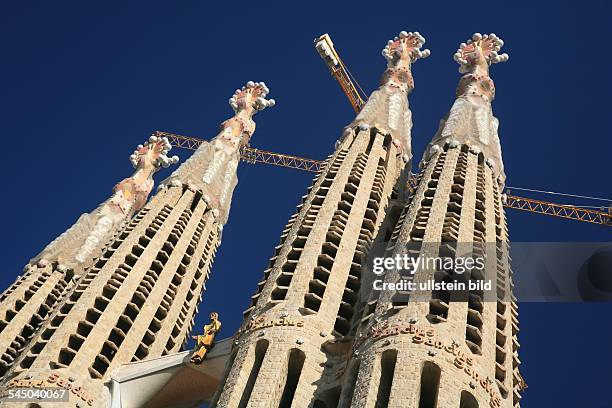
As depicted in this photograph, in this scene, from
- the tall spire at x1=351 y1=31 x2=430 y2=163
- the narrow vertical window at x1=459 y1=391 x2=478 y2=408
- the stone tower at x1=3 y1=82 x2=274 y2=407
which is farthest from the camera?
the tall spire at x1=351 y1=31 x2=430 y2=163

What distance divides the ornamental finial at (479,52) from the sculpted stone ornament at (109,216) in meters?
14.3

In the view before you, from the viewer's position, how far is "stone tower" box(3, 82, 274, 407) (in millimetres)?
37438

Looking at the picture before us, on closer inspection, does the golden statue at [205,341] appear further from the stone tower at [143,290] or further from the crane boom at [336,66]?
the crane boom at [336,66]

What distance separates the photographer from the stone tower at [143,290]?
3744cm

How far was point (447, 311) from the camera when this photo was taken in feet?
103

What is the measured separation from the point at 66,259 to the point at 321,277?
15.7m

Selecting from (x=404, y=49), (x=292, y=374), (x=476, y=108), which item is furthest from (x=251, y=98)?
(x=292, y=374)

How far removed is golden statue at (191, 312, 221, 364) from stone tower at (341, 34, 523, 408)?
6.53m

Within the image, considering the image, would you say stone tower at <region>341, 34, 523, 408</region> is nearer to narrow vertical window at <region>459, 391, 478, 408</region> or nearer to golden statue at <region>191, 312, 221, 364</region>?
narrow vertical window at <region>459, 391, 478, 408</region>

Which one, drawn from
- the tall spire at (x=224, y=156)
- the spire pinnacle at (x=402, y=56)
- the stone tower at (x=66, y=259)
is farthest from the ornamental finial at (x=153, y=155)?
the spire pinnacle at (x=402, y=56)

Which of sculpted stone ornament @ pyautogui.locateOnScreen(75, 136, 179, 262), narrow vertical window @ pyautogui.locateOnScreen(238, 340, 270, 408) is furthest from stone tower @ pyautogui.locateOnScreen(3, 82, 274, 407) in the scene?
narrow vertical window @ pyautogui.locateOnScreen(238, 340, 270, 408)

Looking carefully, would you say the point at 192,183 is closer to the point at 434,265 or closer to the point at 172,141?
the point at 434,265

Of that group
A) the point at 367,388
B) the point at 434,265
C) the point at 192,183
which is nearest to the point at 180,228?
the point at 192,183

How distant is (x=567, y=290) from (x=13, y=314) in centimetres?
1914
